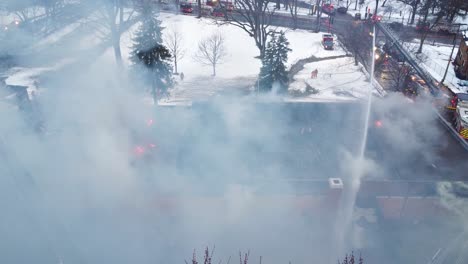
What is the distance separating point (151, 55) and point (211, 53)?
6984 millimetres

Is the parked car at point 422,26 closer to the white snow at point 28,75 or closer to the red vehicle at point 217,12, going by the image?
the red vehicle at point 217,12

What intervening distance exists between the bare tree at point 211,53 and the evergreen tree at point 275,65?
4544 mm

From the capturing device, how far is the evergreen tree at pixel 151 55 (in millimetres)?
13633

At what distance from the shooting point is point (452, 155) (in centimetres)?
826

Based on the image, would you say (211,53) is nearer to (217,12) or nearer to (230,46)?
(230,46)

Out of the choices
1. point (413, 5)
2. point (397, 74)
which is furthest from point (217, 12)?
point (413, 5)

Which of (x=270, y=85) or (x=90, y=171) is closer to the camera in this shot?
(x=90, y=171)

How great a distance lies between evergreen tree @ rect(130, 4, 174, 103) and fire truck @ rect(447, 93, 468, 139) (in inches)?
464

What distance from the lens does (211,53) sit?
808 inches

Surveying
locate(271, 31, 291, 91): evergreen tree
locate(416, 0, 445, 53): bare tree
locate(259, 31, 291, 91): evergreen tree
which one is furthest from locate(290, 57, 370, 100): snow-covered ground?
locate(416, 0, 445, 53): bare tree

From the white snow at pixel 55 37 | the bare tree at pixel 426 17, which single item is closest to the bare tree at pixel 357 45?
the bare tree at pixel 426 17

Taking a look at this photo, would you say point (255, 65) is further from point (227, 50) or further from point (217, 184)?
point (217, 184)

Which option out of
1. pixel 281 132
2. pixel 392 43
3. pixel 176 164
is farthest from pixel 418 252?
pixel 392 43

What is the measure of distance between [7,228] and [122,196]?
8.08 feet
